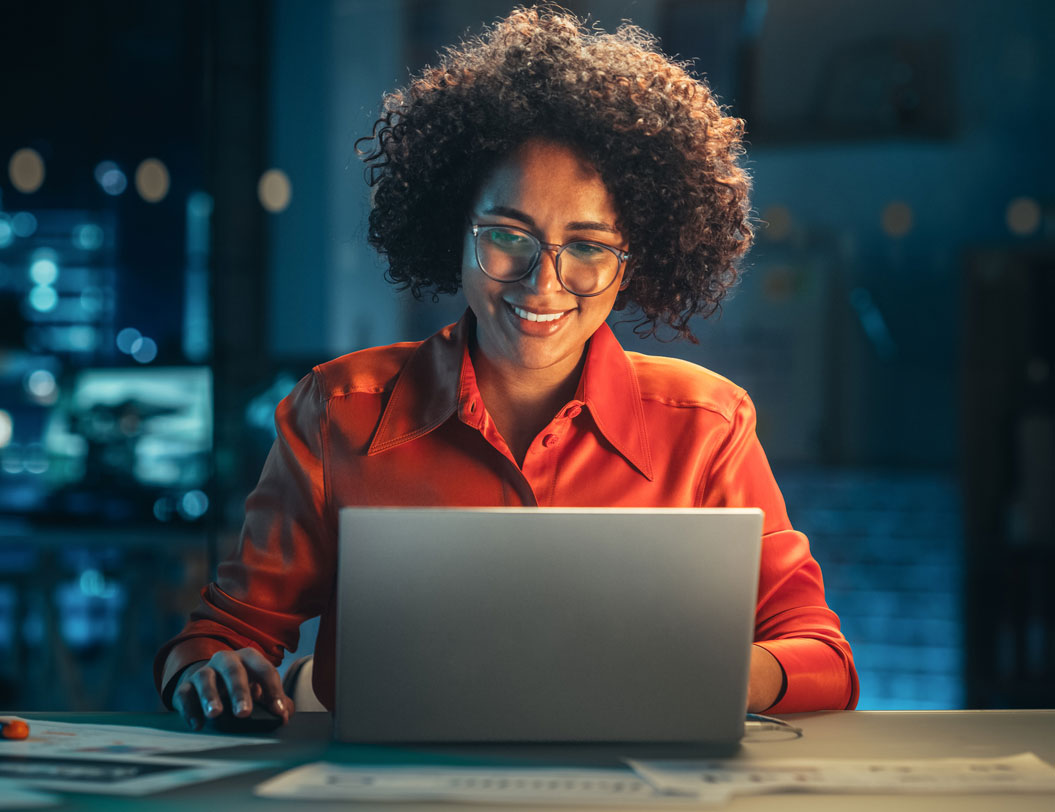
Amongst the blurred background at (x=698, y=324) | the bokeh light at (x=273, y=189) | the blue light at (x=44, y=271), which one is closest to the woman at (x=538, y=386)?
the blurred background at (x=698, y=324)

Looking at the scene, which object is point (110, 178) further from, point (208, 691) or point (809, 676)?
point (809, 676)

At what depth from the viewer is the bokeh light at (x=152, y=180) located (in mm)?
3959

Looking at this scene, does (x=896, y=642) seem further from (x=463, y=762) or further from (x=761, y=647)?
(x=463, y=762)

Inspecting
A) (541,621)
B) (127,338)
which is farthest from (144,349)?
(541,621)

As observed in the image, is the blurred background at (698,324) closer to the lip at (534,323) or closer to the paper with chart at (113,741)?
the lip at (534,323)

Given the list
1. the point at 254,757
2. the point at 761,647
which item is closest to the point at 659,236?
the point at 761,647

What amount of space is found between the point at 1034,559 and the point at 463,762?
129 inches

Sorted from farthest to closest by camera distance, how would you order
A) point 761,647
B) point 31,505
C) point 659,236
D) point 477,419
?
1. point 31,505
2. point 659,236
3. point 477,419
4. point 761,647

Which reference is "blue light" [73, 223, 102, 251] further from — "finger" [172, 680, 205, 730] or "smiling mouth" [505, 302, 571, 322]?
"finger" [172, 680, 205, 730]

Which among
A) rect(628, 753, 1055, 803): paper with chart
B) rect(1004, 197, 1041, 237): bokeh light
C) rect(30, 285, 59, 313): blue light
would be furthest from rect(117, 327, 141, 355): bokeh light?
rect(628, 753, 1055, 803): paper with chart

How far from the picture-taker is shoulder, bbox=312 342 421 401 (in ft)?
5.05

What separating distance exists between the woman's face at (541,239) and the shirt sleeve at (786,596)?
0.28 m

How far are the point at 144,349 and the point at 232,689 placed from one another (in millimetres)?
3079

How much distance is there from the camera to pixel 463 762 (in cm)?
94
